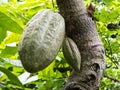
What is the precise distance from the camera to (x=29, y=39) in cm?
87

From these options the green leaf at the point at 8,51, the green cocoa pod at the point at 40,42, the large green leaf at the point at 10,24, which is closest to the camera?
the green cocoa pod at the point at 40,42

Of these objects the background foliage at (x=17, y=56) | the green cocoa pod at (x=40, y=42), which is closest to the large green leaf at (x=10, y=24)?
the background foliage at (x=17, y=56)

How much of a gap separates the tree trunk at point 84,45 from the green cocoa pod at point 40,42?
7 centimetres

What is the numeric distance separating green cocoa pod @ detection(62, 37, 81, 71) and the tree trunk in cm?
3

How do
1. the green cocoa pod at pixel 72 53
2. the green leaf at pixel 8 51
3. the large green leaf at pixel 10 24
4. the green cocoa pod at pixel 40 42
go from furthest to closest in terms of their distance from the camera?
1. the green leaf at pixel 8 51
2. the large green leaf at pixel 10 24
3. the green cocoa pod at pixel 72 53
4. the green cocoa pod at pixel 40 42

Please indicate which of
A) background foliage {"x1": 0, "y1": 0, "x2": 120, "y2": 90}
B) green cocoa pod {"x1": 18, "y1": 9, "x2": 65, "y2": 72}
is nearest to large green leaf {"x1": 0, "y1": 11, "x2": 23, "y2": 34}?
background foliage {"x1": 0, "y1": 0, "x2": 120, "y2": 90}

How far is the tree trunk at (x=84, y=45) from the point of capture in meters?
0.98

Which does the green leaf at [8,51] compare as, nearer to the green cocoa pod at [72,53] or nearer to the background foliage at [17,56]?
the background foliage at [17,56]

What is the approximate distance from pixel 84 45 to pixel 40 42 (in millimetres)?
203

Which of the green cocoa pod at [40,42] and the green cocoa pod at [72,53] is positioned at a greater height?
the green cocoa pod at [40,42]

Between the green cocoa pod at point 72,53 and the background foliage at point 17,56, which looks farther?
the background foliage at point 17,56

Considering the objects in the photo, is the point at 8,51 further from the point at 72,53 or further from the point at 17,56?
the point at 72,53

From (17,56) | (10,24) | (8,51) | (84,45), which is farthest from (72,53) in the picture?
(17,56)

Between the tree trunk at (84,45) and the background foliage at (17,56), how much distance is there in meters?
0.19
